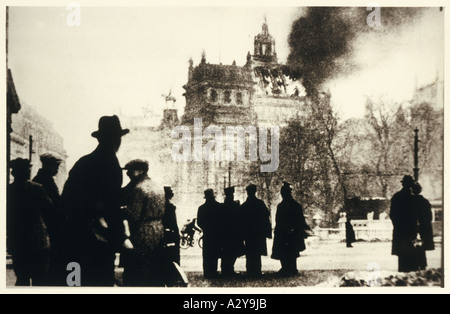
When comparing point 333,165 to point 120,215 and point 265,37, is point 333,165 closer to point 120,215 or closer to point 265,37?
point 265,37

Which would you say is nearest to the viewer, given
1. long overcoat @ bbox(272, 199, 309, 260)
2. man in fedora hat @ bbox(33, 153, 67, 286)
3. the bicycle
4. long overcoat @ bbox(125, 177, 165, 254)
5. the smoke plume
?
long overcoat @ bbox(125, 177, 165, 254)

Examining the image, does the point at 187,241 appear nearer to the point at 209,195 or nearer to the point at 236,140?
the point at 209,195

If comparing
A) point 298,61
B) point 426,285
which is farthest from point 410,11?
point 426,285

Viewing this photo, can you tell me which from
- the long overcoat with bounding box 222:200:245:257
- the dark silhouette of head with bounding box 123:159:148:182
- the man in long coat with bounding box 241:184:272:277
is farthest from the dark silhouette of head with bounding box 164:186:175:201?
the man in long coat with bounding box 241:184:272:277

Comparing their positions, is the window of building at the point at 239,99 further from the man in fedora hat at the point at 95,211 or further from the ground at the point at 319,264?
the ground at the point at 319,264

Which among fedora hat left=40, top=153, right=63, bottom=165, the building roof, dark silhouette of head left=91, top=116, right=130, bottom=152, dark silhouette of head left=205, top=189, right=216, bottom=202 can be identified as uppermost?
the building roof

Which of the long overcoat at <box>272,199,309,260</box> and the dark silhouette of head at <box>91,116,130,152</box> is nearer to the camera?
the dark silhouette of head at <box>91,116,130,152</box>

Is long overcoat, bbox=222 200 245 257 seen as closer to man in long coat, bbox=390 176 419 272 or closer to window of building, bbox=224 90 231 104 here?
window of building, bbox=224 90 231 104
